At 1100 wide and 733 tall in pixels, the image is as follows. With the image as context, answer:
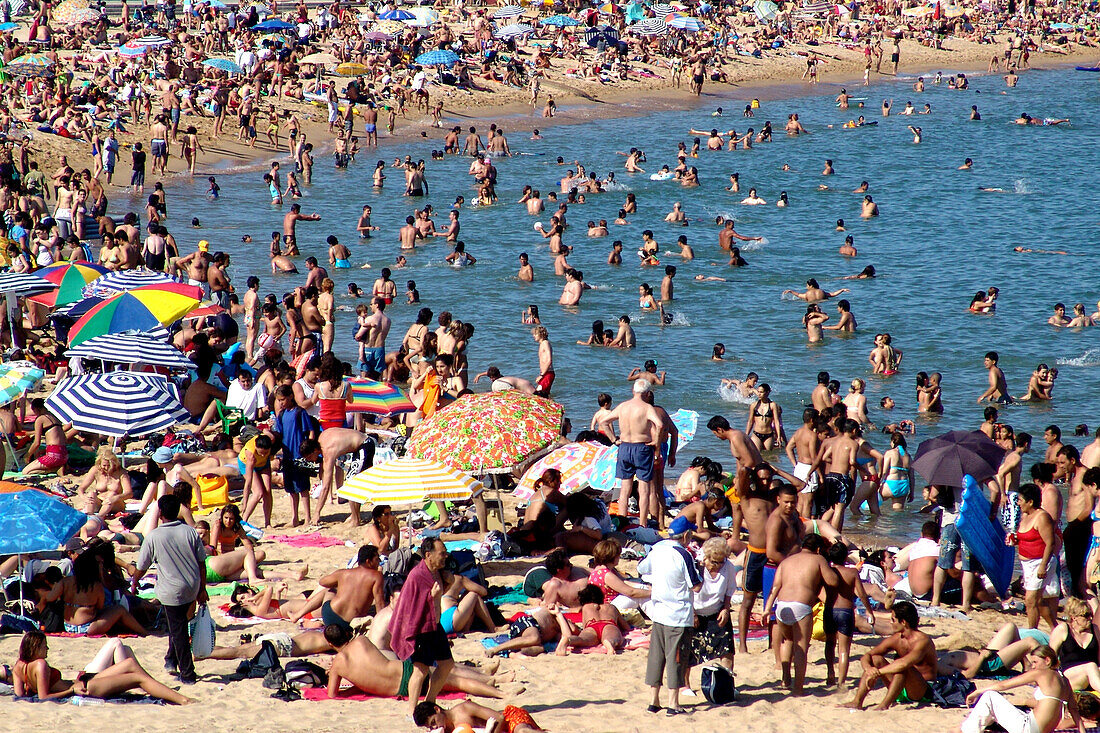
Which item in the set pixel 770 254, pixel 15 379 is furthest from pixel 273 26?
pixel 15 379

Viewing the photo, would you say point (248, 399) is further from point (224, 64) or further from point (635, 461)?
point (224, 64)

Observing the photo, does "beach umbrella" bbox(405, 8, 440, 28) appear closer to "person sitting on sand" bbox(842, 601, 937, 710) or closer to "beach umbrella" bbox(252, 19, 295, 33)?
"beach umbrella" bbox(252, 19, 295, 33)

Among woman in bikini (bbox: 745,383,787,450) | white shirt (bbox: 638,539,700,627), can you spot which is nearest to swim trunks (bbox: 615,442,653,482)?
woman in bikini (bbox: 745,383,787,450)

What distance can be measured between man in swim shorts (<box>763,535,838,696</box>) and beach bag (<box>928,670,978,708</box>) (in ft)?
2.92

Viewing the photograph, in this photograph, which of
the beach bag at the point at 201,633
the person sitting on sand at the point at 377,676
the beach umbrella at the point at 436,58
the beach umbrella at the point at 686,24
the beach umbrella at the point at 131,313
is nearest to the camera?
the person sitting on sand at the point at 377,676

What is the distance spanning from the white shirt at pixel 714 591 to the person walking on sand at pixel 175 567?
3471 millimetres

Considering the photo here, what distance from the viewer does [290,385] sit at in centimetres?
1279

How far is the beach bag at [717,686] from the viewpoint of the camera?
8.09m

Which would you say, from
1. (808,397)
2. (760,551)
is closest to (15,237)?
(808,397)

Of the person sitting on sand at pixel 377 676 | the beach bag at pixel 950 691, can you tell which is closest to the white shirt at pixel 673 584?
the person sitting on sand at pixel 377 676

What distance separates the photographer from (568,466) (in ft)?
36.9

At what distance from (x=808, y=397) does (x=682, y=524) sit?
675 centimetres

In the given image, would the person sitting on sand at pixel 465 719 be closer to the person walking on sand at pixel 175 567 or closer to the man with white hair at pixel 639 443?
the person walking on sand at pixel 175 567

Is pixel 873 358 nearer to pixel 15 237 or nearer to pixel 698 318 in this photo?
pixel 698 318
